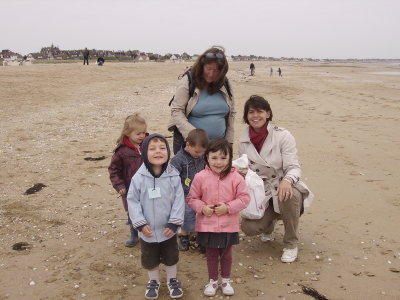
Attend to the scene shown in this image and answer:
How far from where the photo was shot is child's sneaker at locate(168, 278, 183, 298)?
3393 mm

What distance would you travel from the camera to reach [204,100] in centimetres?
417

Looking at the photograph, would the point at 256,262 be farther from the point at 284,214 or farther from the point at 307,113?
the point at 307,113

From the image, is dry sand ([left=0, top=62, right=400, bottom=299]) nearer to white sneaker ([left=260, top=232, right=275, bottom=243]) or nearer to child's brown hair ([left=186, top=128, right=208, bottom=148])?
white sneaker ([left=260, top=232, right=275, bottom=243])

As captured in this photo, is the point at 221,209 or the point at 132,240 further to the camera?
the point at 132,240

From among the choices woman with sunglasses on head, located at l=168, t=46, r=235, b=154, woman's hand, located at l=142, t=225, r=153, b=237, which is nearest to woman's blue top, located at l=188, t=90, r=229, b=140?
woman with sunglasses on head, located at l=168, t=46, r=235, b=154

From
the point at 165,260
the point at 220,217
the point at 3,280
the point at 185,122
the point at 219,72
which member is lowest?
the point at 3,280

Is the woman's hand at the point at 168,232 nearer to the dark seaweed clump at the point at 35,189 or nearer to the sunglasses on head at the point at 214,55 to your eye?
the sunglasses on head at the point at 214,55

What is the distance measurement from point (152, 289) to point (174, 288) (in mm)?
184

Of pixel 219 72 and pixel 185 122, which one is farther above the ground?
pixel 219 72

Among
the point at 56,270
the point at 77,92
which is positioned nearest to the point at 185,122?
the point at 56,270

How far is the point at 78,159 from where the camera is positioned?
7422mm

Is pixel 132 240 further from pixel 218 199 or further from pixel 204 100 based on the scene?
pixel 204 100

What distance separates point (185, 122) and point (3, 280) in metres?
2.24

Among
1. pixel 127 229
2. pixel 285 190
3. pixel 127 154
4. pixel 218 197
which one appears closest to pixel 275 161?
pixel 285 190
